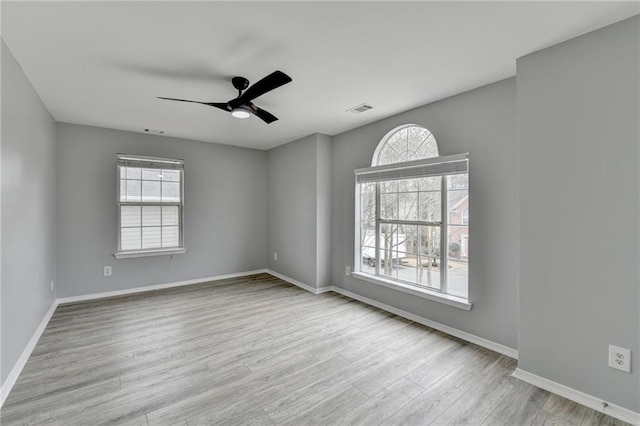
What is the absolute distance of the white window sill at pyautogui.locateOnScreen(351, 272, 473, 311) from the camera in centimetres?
287

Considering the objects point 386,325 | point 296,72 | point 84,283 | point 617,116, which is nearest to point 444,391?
point 386,325

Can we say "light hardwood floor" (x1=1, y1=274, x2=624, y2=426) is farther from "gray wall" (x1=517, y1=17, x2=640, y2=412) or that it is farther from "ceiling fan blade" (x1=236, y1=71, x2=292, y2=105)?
"ceiling fan blade" (x1=236, y1=71, x2=292, y2=105)

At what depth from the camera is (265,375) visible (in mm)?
2262

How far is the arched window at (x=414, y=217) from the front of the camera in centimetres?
302

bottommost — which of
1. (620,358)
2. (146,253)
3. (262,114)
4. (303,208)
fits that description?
(620,358)

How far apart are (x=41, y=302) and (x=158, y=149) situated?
2524mm

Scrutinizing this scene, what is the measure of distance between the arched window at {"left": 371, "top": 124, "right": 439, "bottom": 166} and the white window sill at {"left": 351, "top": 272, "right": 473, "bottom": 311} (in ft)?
5.00

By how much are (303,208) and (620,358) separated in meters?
3.74

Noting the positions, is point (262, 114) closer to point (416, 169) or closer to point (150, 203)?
point (416, 169)

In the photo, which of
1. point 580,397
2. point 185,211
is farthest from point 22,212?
point 580,397

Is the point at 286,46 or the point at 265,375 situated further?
the point at 265,375

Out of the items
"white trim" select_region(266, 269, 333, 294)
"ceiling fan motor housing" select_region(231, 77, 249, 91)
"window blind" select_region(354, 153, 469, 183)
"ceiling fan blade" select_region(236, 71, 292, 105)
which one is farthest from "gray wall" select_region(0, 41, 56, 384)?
"window blind" select_region(354, 153, 469, 183)

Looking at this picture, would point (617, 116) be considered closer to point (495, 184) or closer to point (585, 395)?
point (495, 184)

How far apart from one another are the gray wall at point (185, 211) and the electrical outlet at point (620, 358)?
4.91 m
